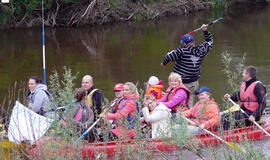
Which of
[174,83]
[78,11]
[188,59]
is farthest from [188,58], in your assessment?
[78,11]

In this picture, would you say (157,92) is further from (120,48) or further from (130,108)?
(120,48)

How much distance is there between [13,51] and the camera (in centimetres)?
1745

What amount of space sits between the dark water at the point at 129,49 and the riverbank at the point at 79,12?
2.03 ft

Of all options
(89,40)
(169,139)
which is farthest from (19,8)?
(169,139)

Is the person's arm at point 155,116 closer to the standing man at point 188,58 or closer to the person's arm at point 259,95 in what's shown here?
the person's arm at point 259,95

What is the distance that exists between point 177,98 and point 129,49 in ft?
33.4

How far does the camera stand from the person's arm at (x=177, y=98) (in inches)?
262

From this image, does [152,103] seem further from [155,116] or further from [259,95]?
[259,95]

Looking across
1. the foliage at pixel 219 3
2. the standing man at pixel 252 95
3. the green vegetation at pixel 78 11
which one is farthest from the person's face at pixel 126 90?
the foliage at pixel 219 3

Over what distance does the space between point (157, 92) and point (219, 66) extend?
601 centimetres

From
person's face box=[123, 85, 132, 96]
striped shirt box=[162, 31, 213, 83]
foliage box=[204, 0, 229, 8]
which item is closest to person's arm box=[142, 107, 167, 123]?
person's face box=[123, 85, 132, 96]

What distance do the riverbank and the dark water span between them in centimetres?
62

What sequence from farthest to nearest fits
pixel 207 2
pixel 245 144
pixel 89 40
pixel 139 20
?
1. pixel 207 2
2. pixel 139 20
3. pixel 89 40
4. pixel 245 144

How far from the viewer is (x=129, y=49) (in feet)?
54.9
